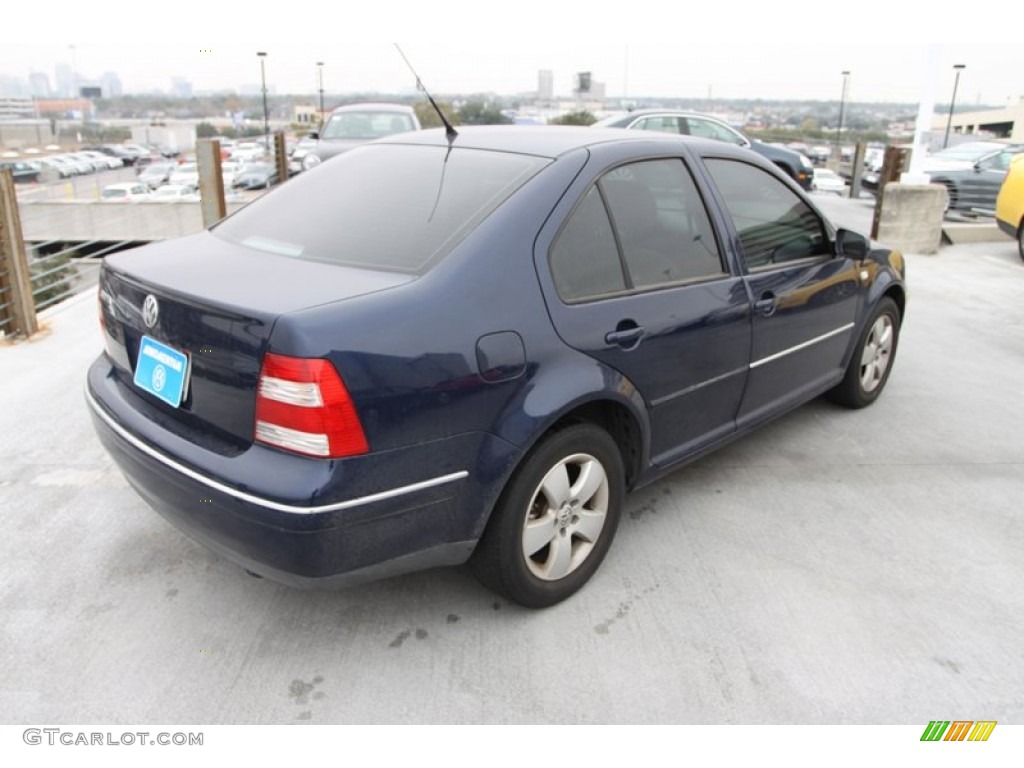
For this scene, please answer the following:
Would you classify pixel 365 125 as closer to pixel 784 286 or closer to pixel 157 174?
pixel 784 286

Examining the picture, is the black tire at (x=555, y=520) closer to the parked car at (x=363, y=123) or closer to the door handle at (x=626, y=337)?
the door handle at (x=626, y=337)

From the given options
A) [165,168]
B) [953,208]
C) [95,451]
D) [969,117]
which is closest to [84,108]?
[165,168]

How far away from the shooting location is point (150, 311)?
97.6 inches

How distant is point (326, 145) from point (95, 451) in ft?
A: 29.2

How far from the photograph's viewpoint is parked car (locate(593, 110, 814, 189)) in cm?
1219

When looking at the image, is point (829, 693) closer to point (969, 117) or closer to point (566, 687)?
point (566, 687)

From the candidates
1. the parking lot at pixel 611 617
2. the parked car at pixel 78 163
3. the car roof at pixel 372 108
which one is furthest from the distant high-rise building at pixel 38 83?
the parked car at pixel 78 163

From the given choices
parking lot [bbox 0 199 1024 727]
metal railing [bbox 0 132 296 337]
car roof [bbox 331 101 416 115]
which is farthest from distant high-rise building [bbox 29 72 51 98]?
parking lot [bbox 0 199 1024 727]

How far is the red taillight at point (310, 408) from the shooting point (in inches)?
81.3

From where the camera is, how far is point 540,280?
252 cm

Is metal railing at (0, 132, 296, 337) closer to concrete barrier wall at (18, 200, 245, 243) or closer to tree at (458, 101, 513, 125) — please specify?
concrete barrier wall at (18, 200, 245, 243)

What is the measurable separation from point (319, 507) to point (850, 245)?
3.04 meters

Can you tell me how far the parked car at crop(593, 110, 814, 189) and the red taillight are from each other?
9953 millimetres
